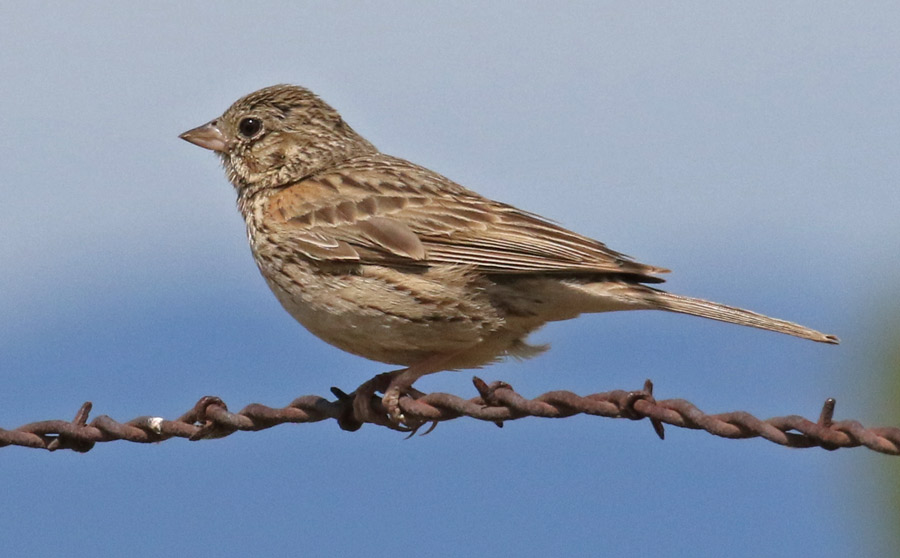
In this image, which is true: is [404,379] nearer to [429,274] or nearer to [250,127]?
[429,274]

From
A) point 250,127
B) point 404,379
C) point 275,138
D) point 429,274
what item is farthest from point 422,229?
point 250,127

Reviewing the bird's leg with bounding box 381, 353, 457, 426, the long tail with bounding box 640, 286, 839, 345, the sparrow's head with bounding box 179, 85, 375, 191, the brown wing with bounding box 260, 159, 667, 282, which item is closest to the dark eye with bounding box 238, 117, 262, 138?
the sparrow's head with bounding box 179, 85, 375, 191

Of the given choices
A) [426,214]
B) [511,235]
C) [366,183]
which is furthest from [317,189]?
[511,235]

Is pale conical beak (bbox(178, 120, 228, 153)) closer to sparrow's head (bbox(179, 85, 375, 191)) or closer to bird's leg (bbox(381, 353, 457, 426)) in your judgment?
sparrow's head (bbox(179, 85, 375, 191))

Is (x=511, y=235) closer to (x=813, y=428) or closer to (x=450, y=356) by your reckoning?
(x=450, y=356)

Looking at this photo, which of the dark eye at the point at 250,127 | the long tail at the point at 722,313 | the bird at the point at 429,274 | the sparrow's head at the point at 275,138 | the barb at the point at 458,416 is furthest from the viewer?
the dark eye at the point at 250,127

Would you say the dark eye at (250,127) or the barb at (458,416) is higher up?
the dark eye at (250,127)

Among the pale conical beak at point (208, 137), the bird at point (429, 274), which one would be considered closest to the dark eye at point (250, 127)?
the pale conical beak at point (208, 137)

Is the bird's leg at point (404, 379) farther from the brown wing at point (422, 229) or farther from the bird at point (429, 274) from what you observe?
the brown wing at point (422, 229)
